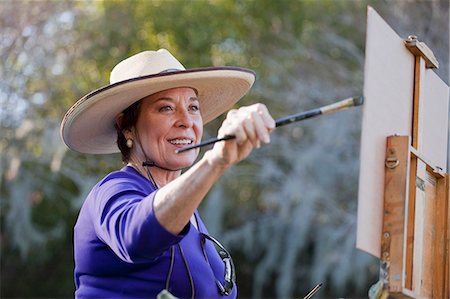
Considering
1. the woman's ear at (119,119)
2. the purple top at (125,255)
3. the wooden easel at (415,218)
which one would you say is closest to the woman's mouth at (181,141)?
the purple top at (125,255)

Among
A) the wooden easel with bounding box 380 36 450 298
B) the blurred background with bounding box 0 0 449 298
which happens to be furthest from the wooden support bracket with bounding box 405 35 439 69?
the blurred background with bounding box 0 0 449 298

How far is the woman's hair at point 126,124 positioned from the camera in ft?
9.62

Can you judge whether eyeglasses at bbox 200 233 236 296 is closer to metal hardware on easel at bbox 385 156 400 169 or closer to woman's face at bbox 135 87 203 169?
woman's face at bbox 135 87 203 169

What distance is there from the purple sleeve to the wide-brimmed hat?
13.9 inches

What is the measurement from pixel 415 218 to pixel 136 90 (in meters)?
0.80

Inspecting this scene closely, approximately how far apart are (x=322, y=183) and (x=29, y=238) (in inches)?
169

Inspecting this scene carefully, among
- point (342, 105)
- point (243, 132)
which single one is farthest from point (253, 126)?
point (342, 105)

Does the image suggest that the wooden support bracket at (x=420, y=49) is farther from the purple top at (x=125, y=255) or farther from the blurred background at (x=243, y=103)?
the blurred background at (x=243, y=103)

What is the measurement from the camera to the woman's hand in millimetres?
2090

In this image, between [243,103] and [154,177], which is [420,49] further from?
[243,103]

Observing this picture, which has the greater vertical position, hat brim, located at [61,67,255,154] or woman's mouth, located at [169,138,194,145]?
hat brim, located at [61,67,255,154]

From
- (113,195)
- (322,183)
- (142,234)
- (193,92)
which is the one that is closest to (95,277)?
(113,195)

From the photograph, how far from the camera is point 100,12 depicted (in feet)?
51.7

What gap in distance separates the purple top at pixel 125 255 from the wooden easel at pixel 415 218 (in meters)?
0.46
